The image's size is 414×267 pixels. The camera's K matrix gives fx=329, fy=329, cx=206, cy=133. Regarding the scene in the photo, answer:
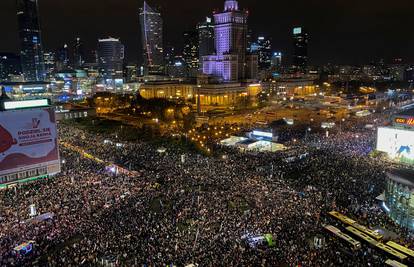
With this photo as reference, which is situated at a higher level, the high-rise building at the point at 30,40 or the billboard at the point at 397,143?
the high-rise building at the point at 30,40

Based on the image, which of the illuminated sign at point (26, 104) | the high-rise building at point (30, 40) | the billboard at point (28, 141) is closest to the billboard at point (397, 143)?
the billboard at point (28, 141)

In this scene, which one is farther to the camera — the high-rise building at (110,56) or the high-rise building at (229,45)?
the high-rise building at (110,56)

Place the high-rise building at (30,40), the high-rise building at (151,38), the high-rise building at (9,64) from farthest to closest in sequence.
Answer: the high-rise building at (9,64), the high-rise building at (151,38), the high-rise building at (30,40)

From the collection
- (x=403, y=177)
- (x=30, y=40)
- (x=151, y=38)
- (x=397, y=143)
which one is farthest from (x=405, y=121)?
(x=151, y=38)

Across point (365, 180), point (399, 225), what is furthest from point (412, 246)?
point (365, 180)

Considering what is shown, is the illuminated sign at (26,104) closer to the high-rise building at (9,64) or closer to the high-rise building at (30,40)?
the high-rise building at (30,40)

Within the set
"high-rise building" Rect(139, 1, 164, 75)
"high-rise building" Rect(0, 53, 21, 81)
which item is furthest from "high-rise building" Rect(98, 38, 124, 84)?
"high-rise building" Rect(0, 53, 21, 81)

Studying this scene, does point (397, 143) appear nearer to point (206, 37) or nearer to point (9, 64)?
point (206, 37)

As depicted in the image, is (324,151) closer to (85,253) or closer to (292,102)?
(85,253)
